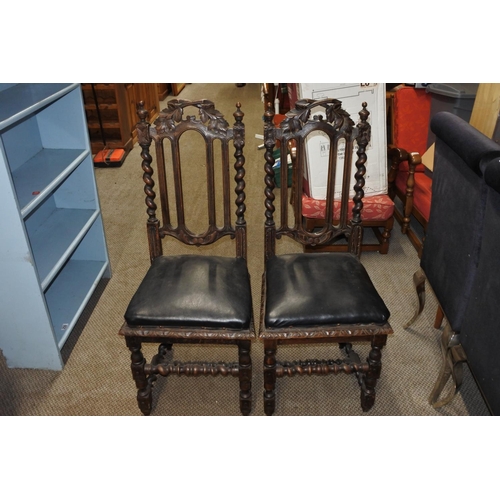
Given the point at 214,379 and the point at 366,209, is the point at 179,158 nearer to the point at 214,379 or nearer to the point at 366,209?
the point at 214,379

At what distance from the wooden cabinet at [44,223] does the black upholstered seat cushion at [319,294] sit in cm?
99

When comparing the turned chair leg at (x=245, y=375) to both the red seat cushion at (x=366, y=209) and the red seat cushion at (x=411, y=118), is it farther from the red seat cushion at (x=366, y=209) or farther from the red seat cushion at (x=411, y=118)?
the red seat cushion at (x=411, y=118)

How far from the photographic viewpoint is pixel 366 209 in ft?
9.18

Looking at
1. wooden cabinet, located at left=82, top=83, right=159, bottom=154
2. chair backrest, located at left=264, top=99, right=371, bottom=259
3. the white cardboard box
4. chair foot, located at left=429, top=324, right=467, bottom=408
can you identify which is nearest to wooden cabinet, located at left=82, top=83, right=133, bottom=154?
wooden cabinet, located at left=82, top=83, right=159, bottom=154

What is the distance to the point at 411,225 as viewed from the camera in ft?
10.8

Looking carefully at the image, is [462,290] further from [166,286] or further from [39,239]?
[39,239]

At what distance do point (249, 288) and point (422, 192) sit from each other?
1.61 meters

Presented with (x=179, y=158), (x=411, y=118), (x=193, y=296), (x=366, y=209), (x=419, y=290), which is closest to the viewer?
(x=193, y=296)

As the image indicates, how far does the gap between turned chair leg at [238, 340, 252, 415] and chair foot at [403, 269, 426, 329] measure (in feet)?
3.13

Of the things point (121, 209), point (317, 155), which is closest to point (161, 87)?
point (121, 209)

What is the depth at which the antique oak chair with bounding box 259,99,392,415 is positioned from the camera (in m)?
1.65

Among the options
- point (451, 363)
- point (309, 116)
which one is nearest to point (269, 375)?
point (451, 363)

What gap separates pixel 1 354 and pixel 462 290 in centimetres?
207

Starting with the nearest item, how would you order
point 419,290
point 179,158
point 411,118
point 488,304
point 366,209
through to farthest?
point 488,304, point 179,158, point 419,290, point 366,209, point 411,118
